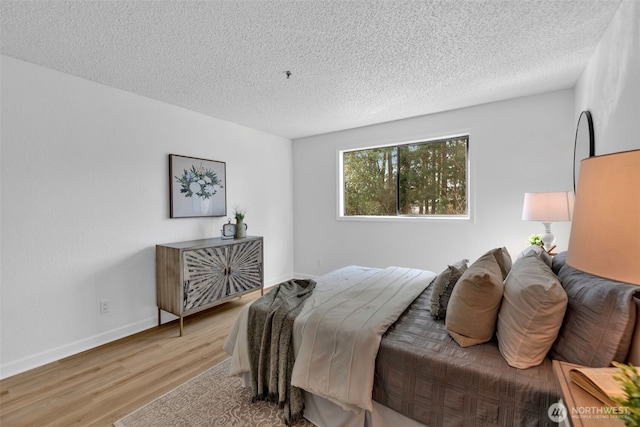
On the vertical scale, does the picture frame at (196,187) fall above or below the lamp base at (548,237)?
above

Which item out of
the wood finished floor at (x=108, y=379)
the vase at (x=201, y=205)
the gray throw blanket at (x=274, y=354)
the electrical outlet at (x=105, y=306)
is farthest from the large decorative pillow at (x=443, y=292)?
the electrical outlet at (x=105, y=306)

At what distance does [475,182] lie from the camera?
10.8ft

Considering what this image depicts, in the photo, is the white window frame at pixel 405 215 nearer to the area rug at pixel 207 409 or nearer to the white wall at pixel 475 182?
the white wall at pixel 475 182

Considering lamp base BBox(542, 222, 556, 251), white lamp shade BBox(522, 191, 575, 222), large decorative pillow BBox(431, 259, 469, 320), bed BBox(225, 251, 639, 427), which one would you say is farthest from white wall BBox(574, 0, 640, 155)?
large decorative pillow BBox(431, 259, 469, 320)

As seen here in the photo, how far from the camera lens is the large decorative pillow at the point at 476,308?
52.1 inches

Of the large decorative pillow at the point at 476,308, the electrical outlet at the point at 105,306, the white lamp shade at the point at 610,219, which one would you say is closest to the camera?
the white lamp shade at the point at 610,219

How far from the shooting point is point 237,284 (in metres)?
3.28

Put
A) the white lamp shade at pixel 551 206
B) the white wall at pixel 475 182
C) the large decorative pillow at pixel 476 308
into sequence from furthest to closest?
the white wall at pixel 475 182
the white lamp shade at pixel 551 206
the large decorative pillow at pixel 476 308

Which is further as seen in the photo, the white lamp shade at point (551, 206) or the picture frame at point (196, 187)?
the picture frame at point (196, 187)

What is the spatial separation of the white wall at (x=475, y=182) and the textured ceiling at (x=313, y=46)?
322 mm

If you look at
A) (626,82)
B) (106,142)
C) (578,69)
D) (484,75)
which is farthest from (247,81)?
(578,69)

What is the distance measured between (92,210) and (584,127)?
14.7ft

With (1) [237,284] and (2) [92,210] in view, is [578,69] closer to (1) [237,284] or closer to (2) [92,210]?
(1) [237,284]

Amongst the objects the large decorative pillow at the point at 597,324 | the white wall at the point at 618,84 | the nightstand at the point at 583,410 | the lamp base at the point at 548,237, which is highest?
the white wall at the point at 618,84
